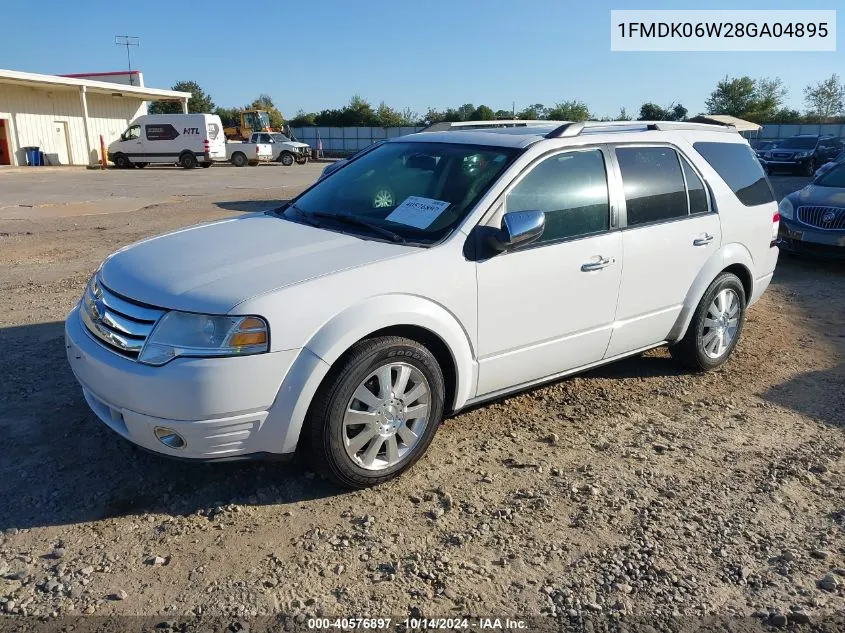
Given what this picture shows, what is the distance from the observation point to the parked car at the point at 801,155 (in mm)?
27562

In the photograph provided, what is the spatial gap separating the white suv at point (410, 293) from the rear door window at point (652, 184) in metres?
0.01

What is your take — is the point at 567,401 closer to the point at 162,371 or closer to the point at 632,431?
the point at 632,431

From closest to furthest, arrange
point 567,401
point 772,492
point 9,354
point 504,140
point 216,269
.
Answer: point 216,269
point 772,492
point 504,140
point 567,401
point 9,354

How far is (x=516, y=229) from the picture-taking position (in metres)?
3.60

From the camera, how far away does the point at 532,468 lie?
376cm

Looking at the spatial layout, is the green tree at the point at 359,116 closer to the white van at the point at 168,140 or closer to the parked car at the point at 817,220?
the white van at the point at 168,140

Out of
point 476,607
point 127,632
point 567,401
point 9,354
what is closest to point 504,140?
point 567,401

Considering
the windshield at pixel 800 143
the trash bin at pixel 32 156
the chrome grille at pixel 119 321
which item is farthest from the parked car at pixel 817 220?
the trash bin at pixel 32 156

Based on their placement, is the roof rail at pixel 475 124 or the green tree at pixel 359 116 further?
the green tree at pixel 359 116

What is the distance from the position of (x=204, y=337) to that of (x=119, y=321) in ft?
1.73

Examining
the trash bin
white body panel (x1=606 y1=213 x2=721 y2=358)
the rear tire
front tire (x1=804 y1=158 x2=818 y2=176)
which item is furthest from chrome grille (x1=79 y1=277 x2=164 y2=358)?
the trash bin

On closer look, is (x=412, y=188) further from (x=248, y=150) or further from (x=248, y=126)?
(x=248, y=126)

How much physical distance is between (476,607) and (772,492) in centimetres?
184

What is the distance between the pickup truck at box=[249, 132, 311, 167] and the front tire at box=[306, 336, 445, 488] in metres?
35.5
